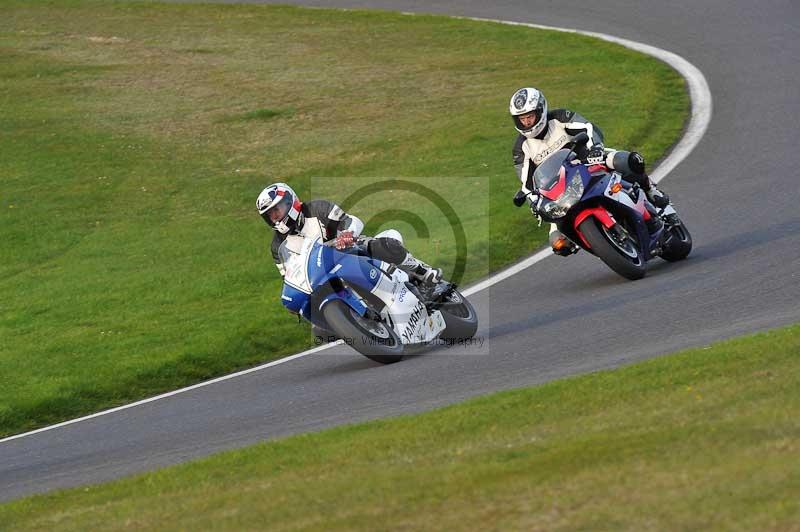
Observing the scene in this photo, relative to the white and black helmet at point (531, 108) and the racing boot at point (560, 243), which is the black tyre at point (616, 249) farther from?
the white and black helmet at point (531, 108)

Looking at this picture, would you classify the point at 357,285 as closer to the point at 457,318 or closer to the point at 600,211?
the point at 457,318

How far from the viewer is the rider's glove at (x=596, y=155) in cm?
1430

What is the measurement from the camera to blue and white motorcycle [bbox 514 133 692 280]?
45.8ft

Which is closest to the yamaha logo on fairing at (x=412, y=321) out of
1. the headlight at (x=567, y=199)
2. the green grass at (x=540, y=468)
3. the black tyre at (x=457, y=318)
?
the black tyre at (x=457, y=318)

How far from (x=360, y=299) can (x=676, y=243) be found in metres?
3.98

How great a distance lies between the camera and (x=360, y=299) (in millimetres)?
12633

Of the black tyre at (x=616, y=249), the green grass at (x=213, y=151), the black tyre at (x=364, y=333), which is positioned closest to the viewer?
the black tyre at (x=364, y=333)

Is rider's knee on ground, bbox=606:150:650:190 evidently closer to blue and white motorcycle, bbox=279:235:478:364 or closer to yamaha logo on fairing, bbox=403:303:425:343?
blue and white motorcycle, bbox=279:235:478:364

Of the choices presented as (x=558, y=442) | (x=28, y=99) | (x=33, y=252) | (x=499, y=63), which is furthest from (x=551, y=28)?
(x=558, y=442)

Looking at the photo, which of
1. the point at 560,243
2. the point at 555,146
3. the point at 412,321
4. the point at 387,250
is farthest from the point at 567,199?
the point at 412,321

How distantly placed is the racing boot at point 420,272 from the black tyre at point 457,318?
240 millimetres

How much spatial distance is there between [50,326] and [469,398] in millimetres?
8068

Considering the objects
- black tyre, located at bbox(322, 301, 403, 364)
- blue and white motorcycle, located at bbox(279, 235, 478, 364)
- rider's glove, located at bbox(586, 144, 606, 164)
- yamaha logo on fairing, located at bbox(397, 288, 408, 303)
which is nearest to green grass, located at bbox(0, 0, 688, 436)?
blue and white motorcycle, located at bbox(279, 235, 478, 364)

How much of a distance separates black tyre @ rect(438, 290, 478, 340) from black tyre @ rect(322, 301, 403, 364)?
0.56 meters
